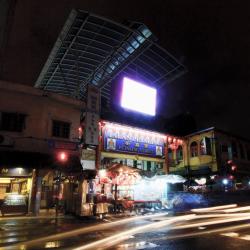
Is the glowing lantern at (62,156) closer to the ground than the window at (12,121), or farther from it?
closer to the ground

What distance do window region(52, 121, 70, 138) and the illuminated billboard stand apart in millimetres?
6819

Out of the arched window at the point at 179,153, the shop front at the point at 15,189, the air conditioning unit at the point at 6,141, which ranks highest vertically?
the arched window at the point at 179,153

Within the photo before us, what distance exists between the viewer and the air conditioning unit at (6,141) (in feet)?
58.0

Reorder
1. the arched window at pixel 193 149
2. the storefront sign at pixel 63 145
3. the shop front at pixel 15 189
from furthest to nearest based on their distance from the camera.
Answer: the arched window at pixel 193 149 → the storefront sign at pixel 63 145 → the shop front at pixel 15 189

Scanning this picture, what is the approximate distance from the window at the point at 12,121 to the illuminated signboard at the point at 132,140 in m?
6.89

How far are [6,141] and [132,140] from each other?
10894mm

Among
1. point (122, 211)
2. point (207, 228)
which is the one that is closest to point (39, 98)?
point (122, 211)

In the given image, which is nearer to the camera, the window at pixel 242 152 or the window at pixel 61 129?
the window at pixel 61 129

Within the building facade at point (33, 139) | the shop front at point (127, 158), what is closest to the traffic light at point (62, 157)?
the building facade at point (33, 139)

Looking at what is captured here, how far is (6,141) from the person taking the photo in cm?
1784

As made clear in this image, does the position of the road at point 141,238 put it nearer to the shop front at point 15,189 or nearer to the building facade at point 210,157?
the shop front at point 15,189

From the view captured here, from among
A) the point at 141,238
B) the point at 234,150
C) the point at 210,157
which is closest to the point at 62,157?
the point at 141,238

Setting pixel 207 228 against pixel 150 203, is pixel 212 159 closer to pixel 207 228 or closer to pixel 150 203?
pixel 150 203

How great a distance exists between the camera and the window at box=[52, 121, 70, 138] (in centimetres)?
2006
